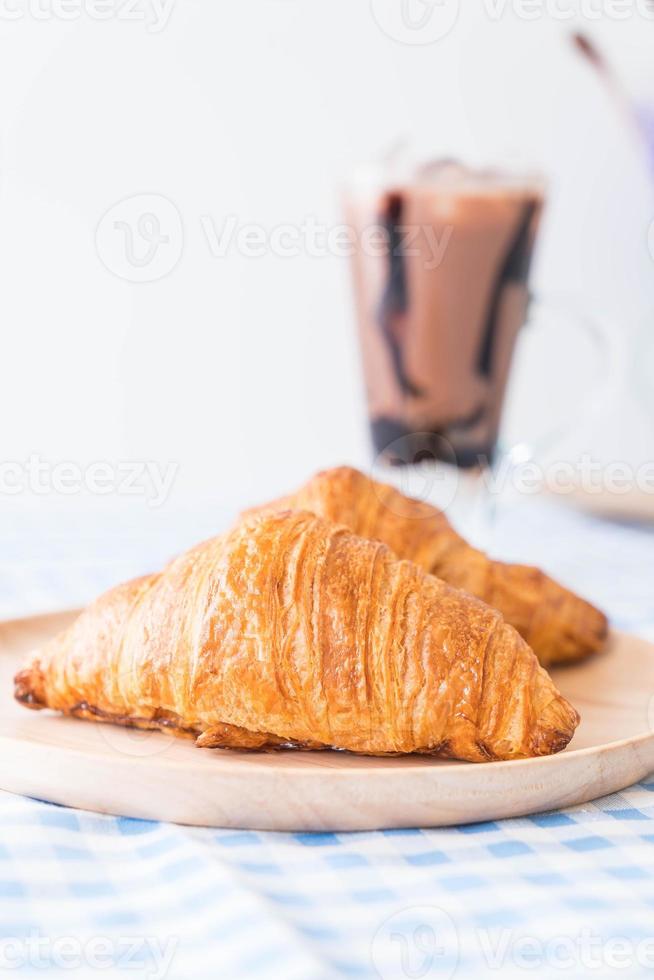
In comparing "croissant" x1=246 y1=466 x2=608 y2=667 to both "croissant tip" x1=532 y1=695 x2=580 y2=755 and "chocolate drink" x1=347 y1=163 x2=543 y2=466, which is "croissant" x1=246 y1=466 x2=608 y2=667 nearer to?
"croissant tip" x1=532 y1=695 x2=580 y2=755

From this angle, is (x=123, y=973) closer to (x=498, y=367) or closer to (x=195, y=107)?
(x=498, y=367)

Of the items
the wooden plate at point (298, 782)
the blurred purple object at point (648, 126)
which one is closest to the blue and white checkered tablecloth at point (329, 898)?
the wooden plate at point (298, 782)

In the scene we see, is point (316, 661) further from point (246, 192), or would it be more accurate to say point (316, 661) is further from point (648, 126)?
point (246, 192)

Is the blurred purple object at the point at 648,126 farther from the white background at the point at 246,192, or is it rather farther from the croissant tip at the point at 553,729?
the croissant tip at the point at 553,729

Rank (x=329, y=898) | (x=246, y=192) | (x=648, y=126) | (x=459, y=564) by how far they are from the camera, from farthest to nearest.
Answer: (x=246, y=192) < (x=648, y=126) < (x=459, y=564) < (x=329, y=898)

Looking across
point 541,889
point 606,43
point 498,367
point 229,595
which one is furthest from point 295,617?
point 606,43

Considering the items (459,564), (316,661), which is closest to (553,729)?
(316,661)

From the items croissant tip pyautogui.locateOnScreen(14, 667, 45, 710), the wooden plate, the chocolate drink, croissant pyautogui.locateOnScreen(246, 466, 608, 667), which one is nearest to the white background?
the chocolate drink

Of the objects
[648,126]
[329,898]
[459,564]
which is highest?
[648,126]
